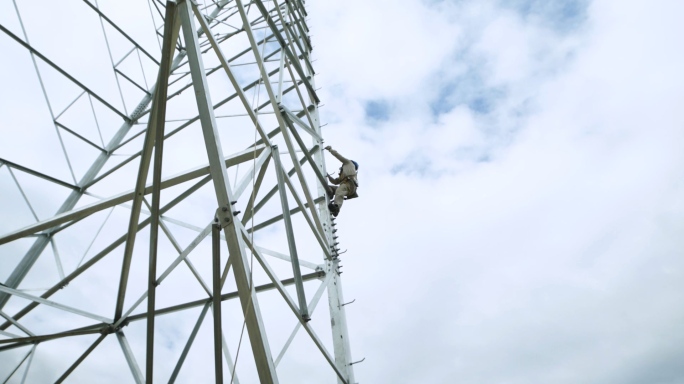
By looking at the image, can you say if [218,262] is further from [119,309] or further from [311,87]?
[311,87]

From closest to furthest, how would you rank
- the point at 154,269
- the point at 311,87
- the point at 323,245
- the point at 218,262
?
the point at 218,262, the point at 154,269, the point at 323,245, the point at 311,87

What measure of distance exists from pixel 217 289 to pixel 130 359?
3110 mm

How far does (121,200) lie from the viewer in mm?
5996

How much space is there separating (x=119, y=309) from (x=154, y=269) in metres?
1.79

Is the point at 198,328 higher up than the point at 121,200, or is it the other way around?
the point at 121,200

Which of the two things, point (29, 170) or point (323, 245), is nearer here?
point (323, 245)

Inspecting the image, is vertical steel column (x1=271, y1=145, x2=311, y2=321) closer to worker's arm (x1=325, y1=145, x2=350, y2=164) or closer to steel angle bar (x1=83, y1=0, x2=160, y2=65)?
worker's arm (x1=325, y1=145, x2=350, y2=164)

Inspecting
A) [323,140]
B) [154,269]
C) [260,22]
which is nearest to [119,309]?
[154,269]

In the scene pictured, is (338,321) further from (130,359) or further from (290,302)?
(130,359)

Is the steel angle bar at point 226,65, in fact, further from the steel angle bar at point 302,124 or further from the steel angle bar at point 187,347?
the steel angle bar at point 187,347

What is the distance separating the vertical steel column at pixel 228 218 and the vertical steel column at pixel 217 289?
0.62 ft

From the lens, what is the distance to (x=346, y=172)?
7.28m

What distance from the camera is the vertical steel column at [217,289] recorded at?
A: 3670 millimetres

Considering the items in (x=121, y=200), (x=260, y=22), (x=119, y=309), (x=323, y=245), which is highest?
(x=260, y=22)
